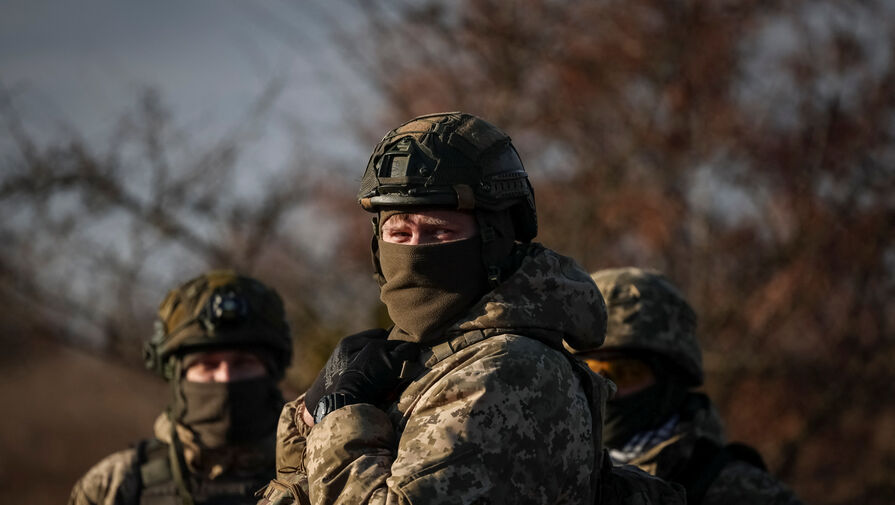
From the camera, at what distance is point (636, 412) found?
174 inches

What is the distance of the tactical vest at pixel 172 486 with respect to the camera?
4.76m

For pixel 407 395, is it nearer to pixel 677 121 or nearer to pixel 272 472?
pixel 272 472

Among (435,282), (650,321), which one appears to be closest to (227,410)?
(650,321)

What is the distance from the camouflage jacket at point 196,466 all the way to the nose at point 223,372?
306 millimetres

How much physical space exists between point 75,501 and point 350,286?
6459 mm

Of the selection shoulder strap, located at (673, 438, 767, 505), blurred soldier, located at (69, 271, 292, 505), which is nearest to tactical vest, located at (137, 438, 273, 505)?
blurred soldier, located at (69, 271, 292, 505)

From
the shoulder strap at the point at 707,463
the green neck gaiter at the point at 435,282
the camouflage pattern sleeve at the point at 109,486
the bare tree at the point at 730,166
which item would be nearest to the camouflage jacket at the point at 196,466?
the camouflage pattern sleeve at the point at 109,486

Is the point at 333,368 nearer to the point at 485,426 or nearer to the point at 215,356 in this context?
the point at 485,426

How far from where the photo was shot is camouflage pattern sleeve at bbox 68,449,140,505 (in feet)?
15.5

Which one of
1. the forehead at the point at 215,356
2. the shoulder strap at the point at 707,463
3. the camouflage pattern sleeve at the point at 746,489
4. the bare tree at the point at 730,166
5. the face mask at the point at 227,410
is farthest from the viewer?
the bare tree at the point at 730,166

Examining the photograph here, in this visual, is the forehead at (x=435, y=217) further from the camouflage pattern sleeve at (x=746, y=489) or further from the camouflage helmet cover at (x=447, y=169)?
the camouflage pattern sleeve at (x=746, y=489)

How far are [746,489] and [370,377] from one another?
6.36 feet

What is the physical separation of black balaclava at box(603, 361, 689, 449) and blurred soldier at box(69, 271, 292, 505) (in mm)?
1620

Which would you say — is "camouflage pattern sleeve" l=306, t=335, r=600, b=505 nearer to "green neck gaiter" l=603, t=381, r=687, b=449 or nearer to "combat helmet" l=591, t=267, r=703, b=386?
"green neck gaiter" l=603, t=381, r=687, b=449
